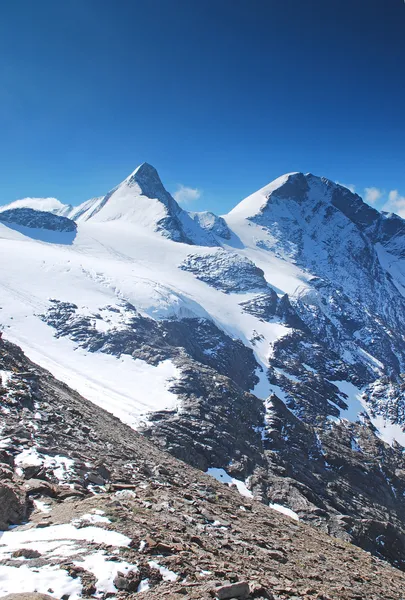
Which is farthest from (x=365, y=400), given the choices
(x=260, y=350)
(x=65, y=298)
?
(x=65, y=298)

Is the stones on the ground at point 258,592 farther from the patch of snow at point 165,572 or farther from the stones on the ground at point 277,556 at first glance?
the stones on the ground at point 277,556

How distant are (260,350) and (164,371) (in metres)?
79.5

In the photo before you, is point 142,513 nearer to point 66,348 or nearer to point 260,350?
point 66,348

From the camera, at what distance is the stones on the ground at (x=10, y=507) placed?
34.8 feet

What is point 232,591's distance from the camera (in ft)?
26.4

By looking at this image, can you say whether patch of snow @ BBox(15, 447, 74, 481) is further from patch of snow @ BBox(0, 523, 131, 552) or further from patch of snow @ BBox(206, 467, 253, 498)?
patch of snow @ BBox(206, 467, 253, 498)

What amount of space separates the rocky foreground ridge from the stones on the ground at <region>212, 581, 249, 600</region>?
2 centimetres

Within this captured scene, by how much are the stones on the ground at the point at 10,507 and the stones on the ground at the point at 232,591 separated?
589cm

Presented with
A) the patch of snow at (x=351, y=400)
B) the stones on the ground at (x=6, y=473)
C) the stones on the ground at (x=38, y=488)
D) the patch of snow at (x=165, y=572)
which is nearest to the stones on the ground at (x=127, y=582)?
the patch of snow at (x=165, y=572)

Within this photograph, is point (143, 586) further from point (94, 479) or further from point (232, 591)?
point (94, 479)

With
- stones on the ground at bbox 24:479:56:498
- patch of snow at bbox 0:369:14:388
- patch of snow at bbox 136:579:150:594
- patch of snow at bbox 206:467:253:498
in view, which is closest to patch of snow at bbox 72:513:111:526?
stones on the ground at bbox 24:479:56:498

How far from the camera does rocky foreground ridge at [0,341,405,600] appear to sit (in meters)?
8.21

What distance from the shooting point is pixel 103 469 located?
18.1m

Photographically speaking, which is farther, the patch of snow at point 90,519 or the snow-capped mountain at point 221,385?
the snow-capped mountain at point 221,385
